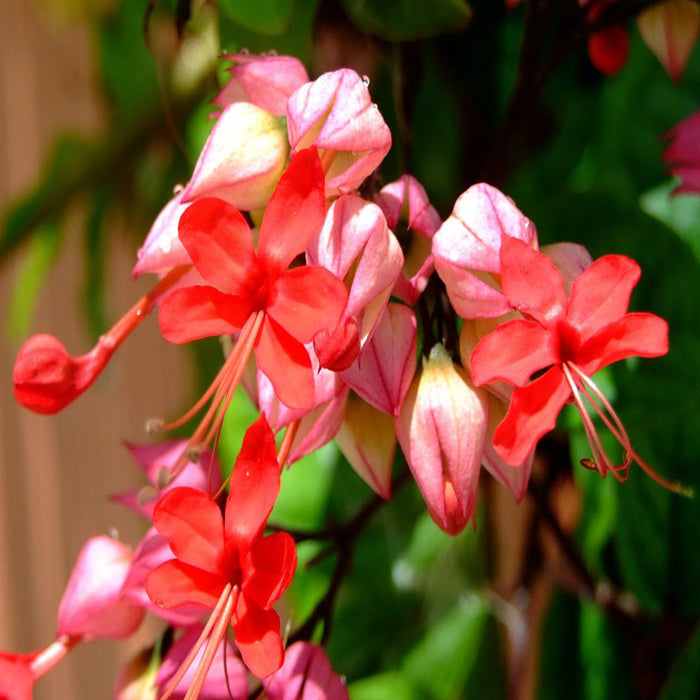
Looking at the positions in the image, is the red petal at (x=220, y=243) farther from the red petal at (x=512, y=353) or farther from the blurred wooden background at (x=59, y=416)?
the blurred wooden background at (x=59, y=416)

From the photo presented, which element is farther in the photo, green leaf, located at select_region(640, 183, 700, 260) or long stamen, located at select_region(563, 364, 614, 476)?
green leaf, located at select_region(640, 183, 700, 260)

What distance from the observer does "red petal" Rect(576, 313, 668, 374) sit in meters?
0.18

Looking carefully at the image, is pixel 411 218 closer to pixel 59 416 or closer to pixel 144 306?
pixel 144 306

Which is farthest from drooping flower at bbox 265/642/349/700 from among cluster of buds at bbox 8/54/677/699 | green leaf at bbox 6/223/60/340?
green leaf at bbox 6/223/60/340

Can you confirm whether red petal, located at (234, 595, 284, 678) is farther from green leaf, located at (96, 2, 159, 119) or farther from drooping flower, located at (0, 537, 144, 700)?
green leaf, located at (96, 2, 159, 119)

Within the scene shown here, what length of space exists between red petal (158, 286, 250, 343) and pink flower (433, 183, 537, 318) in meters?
0.04

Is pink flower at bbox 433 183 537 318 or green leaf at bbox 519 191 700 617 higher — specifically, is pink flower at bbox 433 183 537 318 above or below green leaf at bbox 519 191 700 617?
above

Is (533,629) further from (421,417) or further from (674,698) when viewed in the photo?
(421,417)

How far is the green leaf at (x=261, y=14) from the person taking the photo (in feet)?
0.83

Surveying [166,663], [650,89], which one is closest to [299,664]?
[166,663]

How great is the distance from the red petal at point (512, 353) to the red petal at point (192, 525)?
0.19 ft

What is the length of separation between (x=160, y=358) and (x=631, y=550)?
431 millimetres

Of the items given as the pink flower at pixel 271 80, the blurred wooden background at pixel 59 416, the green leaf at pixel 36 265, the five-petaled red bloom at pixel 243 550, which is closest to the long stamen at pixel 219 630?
the five-petaled red bloom at pixel 243 550

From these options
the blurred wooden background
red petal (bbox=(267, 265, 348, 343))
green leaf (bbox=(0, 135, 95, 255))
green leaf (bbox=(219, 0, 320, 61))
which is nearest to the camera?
red petal (bbox=(267, 265, 348, 343))
